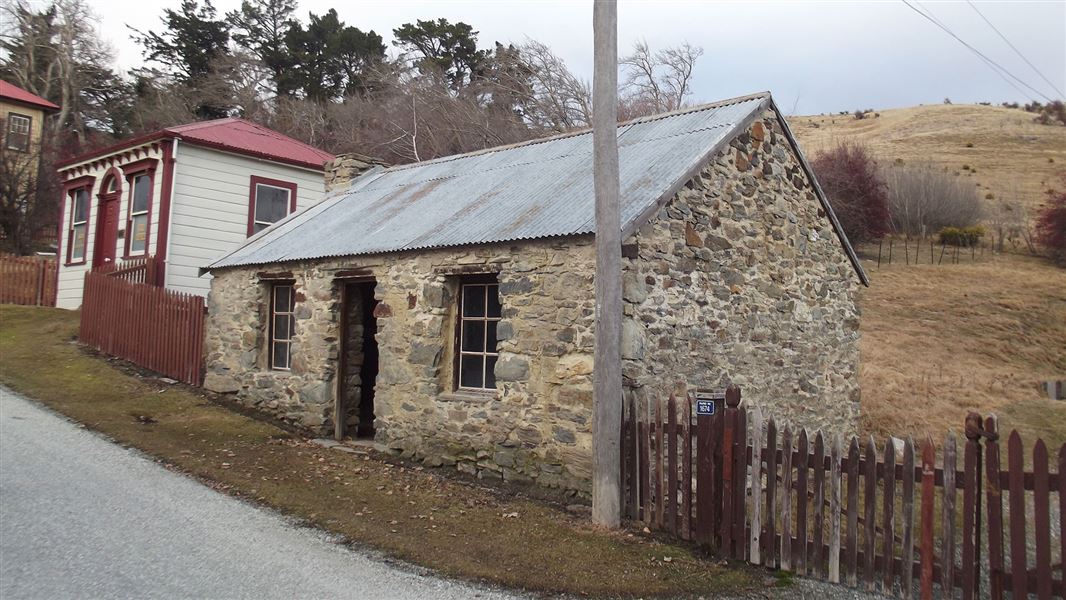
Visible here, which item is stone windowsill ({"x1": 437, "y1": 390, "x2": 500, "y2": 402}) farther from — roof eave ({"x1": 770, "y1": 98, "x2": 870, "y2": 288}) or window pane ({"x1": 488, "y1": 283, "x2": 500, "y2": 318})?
roof eave ({"x1": 770, "y1": 98, "x2": 870, "y2": 288})

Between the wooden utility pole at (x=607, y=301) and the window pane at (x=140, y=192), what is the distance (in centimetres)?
1423

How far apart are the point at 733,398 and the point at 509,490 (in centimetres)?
299

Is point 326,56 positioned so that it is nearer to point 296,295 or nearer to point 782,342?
point 296,295

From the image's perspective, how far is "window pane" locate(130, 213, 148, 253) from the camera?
17.3 meters

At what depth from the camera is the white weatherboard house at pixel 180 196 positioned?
1680 cm

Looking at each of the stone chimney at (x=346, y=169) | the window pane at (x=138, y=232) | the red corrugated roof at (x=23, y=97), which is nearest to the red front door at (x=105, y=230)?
the window pane at (x=138, y=232)

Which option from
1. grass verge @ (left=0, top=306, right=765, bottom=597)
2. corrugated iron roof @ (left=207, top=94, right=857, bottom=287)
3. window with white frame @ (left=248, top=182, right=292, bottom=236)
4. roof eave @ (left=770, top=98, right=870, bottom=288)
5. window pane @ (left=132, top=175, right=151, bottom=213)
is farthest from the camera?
window with white frame @ (left=248, top=182, right=292, bottom=236)

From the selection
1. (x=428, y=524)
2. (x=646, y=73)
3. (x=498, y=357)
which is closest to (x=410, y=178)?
(x=498, y=357)

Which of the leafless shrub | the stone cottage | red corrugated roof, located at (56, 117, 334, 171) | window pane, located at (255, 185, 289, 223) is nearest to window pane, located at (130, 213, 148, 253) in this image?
red corrugated roof, located at (56, 117, 334, 171)

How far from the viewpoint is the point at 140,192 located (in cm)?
1770

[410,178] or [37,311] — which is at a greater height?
[410,178]

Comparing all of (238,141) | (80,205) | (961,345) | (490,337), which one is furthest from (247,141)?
(961,345)

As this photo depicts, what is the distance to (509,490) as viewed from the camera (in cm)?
809

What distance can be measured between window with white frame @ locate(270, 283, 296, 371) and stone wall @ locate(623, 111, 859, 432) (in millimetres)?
6597
